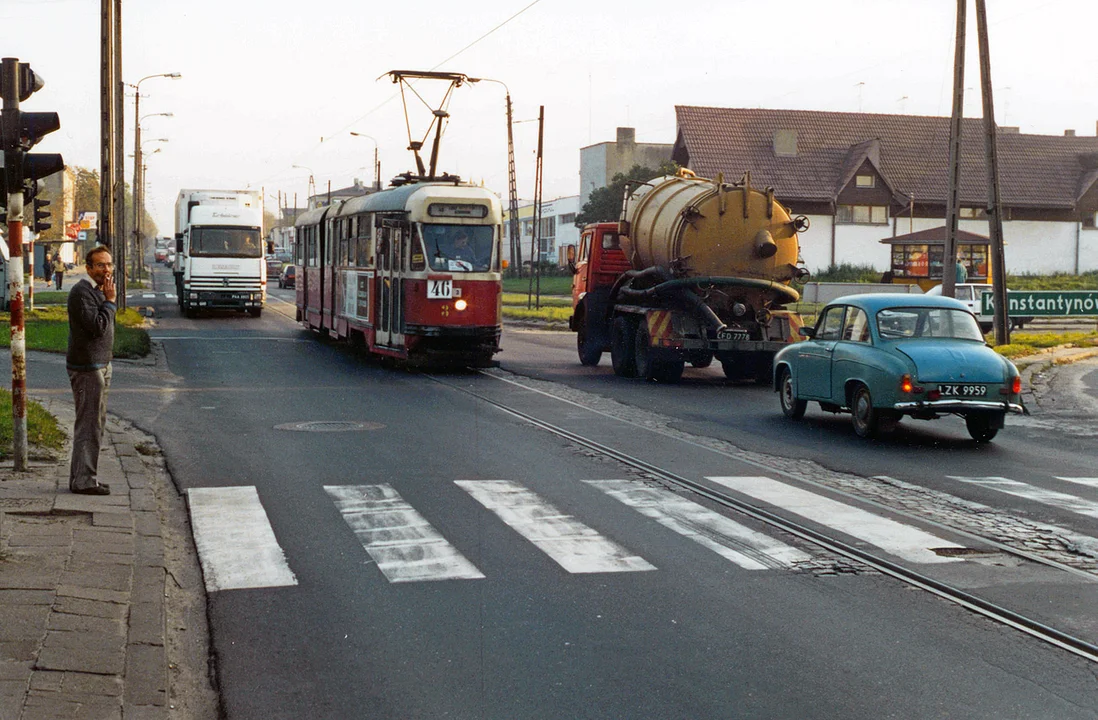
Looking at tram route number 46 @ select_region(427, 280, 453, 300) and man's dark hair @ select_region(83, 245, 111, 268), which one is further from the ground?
man's dark hair @ select_region(83, 245, 111, 268)

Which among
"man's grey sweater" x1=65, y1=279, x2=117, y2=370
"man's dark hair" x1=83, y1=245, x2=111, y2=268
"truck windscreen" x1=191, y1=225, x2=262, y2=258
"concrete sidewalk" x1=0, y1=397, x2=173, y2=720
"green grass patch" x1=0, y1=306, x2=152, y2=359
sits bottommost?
"concrete sidewalk" x1=0, y1=397, x2=173, y2=720

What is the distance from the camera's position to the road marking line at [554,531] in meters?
7.81

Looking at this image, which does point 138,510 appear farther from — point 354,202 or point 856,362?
point 354,202

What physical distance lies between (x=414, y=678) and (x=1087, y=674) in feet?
9.28

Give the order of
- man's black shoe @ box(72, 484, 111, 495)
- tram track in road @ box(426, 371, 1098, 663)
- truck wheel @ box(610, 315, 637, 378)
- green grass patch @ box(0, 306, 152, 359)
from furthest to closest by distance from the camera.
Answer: green grass patch @ box(0, 306, 152, 359)
truck wheel @ box(610, 315, 637, 378)
man's black shoe @ box(72, 484, 111, 495)
tram track in road @ box(426, 371, 1098, 663)

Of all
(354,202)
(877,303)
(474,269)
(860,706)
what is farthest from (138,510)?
(354,202)

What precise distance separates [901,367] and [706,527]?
5528 mm

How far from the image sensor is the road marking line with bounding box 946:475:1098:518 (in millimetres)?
10062

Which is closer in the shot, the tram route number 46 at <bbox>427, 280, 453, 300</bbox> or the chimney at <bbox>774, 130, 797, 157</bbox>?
the tram route number 46 at <bbox>427, 280, 453, 300</bbox>

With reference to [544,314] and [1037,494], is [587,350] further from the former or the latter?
[544,314]

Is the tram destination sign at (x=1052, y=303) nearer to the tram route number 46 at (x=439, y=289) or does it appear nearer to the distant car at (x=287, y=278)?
the tram route number 46 at (x=439, y=289)

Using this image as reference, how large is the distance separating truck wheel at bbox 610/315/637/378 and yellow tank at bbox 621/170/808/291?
1159mm

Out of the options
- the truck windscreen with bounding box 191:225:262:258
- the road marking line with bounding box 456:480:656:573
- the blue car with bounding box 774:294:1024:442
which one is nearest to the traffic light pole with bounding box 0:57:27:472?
the road marking line with bounding box 456:480:656:573

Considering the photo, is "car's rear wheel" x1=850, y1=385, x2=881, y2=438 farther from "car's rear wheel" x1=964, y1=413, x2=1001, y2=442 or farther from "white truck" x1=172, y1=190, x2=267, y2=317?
"white truck" x1=172, y1=190, x2=267, y2=317
